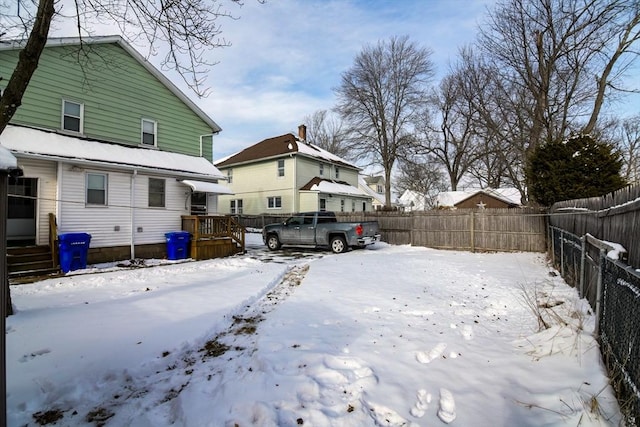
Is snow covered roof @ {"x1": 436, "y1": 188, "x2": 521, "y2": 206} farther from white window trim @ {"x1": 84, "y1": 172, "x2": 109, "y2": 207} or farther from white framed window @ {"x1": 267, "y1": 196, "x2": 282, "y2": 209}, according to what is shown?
white window trim @ {"x1": 84, "y1": 172, "x2": 109, "y2": 207}

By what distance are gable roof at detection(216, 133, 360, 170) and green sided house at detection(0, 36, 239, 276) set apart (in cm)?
1142

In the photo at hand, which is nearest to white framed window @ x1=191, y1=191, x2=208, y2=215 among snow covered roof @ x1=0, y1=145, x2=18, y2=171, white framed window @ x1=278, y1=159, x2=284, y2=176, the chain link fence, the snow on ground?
the snow on ground

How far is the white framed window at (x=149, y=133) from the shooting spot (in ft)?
42.4

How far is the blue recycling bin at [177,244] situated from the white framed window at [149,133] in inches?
157

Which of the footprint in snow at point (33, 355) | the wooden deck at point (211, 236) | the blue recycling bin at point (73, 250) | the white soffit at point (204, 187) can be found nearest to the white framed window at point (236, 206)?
the wooden deck at point (211, 236)

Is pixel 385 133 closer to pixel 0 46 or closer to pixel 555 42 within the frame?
pixel 555 42

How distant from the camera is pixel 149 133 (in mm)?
13203

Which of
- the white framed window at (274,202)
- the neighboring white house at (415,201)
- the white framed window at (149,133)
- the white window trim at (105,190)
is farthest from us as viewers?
the neighboring white house at (415,201)

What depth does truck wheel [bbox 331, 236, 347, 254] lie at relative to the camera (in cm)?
1402

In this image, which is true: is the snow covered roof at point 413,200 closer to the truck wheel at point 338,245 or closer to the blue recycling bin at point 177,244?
the truck wheel at point 338,245

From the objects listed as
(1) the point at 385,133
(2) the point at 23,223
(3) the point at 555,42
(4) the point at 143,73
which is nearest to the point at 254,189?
(1) the point at 385,133

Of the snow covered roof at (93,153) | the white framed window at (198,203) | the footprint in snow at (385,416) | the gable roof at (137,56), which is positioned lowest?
the footprint in snow at (385,416)

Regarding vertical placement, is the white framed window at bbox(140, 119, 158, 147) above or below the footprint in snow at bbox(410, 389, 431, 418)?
above

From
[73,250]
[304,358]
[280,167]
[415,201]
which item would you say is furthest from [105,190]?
[415,201]
